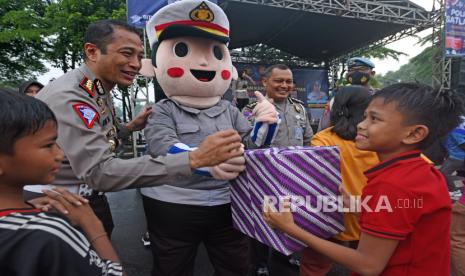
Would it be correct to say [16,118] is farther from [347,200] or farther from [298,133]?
[298,133]

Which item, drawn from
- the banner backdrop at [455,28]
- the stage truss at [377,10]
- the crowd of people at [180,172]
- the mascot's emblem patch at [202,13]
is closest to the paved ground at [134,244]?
the crowd of people at [180,172]

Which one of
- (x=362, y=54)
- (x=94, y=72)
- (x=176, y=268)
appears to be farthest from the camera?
(x=362, y=54)

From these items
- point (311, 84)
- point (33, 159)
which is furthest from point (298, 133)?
point (311, 84)

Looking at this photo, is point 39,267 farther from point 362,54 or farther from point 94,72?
point 362,54

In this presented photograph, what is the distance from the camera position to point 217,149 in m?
1.23

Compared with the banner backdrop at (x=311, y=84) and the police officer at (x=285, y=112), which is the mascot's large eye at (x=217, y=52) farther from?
the banner backdrop at (x=311, y=84)

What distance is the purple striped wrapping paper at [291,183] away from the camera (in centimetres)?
128

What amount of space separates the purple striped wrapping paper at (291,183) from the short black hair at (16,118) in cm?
77

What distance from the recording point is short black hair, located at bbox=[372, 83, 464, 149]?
1.18m

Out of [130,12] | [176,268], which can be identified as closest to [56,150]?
[176,268]

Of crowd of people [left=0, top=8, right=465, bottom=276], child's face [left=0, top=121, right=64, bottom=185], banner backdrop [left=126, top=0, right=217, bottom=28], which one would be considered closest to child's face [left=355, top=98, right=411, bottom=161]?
crowd of people [left=0, top=8, right=465, bottom=276]

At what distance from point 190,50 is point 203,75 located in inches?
6.2

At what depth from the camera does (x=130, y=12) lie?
5.30 metres

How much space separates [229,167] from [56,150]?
644 millimetres
